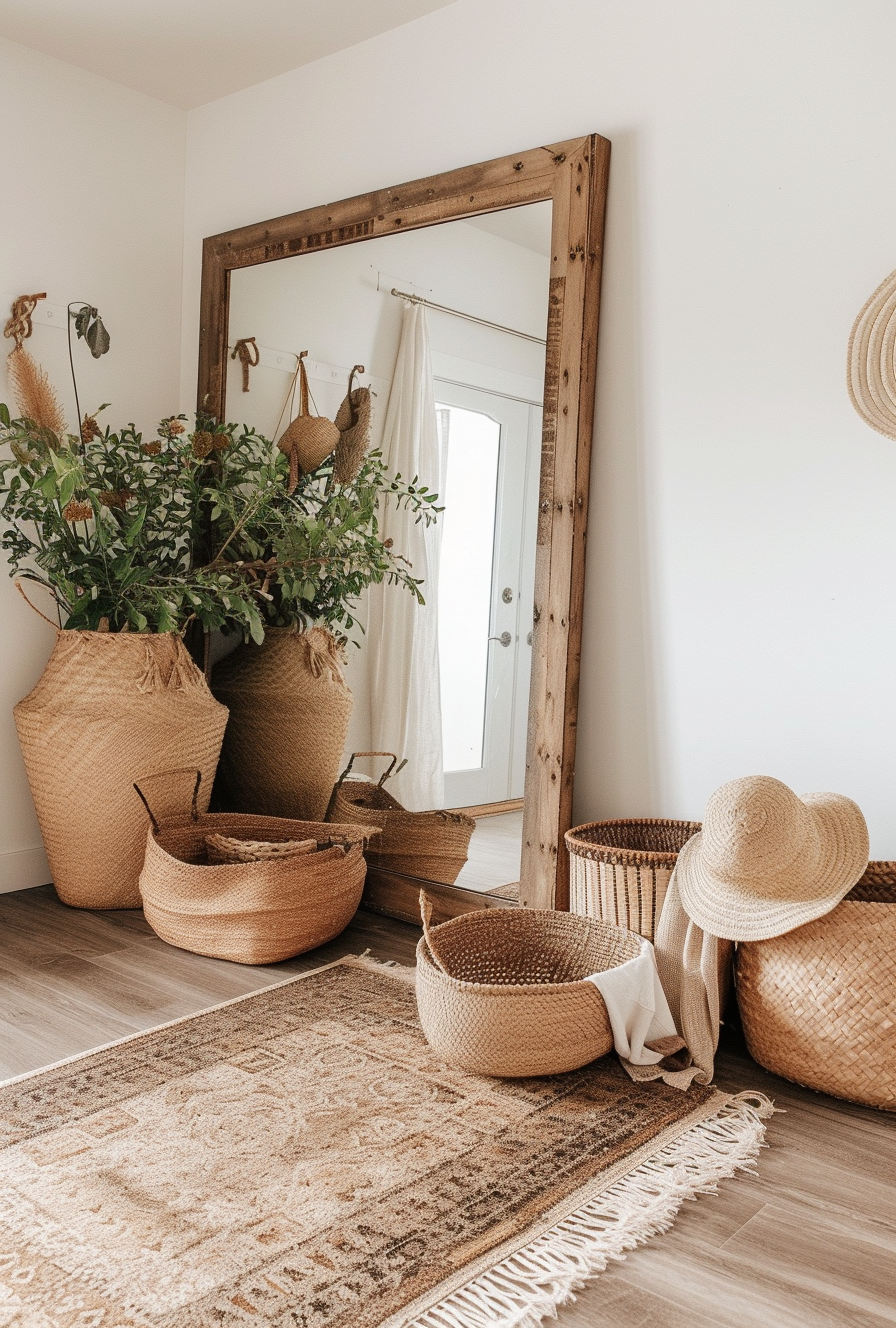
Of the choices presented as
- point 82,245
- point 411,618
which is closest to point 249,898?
point 411,618

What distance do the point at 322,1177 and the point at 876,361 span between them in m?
1.78

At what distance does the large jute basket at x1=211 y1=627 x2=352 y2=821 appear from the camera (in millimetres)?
3105

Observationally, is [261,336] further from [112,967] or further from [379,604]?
[112,967]

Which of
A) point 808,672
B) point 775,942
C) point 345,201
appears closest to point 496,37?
point 345,201

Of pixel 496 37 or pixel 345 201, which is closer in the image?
pixel 496 37

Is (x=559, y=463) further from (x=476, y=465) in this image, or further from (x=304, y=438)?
(x=304, y=438)

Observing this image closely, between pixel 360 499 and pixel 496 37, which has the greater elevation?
pixel 496 37

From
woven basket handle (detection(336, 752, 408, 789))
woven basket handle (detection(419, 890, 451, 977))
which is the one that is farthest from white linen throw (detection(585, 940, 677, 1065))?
woven basket handle (detection(336, 752, 408, 789))

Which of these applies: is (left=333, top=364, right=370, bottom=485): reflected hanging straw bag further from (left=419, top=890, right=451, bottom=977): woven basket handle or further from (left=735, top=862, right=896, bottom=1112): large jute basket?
(left=735, top=862, right=896, bottom=1112): large jute basket

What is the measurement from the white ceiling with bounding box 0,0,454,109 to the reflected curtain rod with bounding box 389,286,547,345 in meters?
0.78

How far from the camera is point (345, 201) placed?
3.07m

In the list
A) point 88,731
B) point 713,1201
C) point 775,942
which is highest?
point 88,731

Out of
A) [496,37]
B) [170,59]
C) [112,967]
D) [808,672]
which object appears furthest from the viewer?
[170,59]

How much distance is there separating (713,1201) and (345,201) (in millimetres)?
2668
